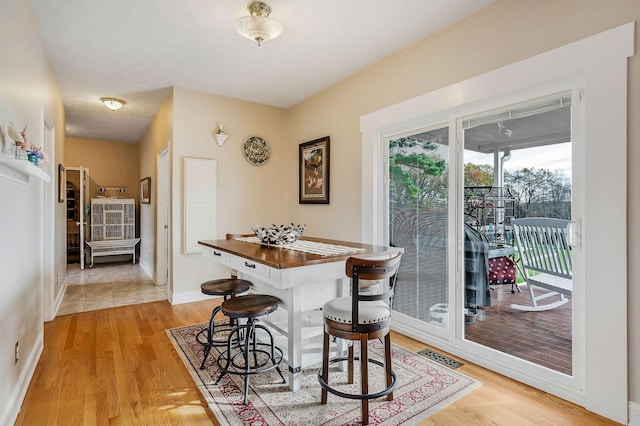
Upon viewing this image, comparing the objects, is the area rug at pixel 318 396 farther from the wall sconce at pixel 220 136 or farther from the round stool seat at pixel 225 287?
the wall sconce at pixel 220 136

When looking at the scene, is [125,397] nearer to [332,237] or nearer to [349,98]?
[332,237]

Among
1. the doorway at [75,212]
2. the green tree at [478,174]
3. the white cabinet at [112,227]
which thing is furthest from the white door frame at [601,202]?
the doorway at [75,212]

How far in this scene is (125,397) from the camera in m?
2.09

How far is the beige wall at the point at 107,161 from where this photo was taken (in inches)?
279

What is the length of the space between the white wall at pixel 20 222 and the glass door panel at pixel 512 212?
295 centimetres

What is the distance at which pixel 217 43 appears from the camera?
9.72ft

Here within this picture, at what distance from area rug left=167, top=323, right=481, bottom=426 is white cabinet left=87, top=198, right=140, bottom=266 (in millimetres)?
5152

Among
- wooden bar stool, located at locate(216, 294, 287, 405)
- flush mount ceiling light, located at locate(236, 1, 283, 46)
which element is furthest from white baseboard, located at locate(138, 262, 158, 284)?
flush mount ceiling light, located at locate(236, 1, 283, 46)

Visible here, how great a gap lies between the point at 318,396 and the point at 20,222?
7.21 ft

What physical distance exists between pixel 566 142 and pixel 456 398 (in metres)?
1.73

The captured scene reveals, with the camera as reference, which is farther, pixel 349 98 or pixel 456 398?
pixel 349 98

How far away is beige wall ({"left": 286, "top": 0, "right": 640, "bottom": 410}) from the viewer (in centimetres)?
178

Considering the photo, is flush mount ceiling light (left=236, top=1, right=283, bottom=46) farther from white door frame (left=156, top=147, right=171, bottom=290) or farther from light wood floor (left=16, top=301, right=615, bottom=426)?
white door frame (left=156, top=147, right=171, bottom=290)

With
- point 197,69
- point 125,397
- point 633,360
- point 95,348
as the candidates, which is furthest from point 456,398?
point 197,69
